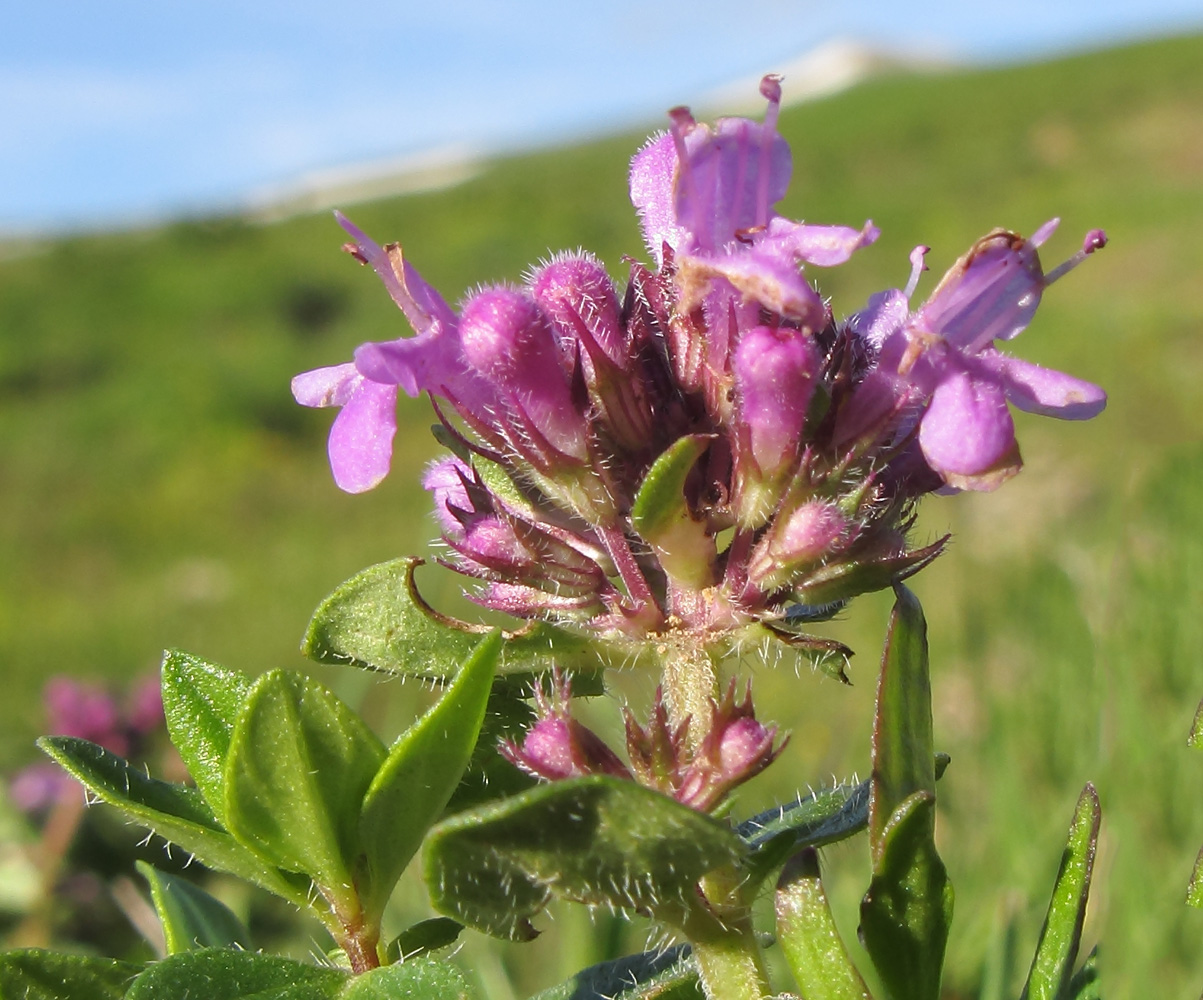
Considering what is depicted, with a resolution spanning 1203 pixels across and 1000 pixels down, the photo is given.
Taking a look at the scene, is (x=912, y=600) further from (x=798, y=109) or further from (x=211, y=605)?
(x=798, y=109)

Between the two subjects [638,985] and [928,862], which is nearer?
[928,862]

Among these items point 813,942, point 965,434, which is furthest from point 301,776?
point 965,434

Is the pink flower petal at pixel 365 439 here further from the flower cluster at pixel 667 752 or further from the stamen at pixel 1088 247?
the stamen at pixel 1088 247

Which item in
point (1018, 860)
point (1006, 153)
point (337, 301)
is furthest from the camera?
point (1006, 153)


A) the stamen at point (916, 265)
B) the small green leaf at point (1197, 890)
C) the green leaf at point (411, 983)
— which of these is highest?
the stamen at point (916, 265)

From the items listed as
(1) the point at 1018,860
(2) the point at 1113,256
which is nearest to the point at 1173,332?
(2) the point at 1113,256

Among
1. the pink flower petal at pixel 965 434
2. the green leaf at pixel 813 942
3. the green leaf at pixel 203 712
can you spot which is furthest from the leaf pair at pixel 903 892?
the green leaf at pixel 203 712
